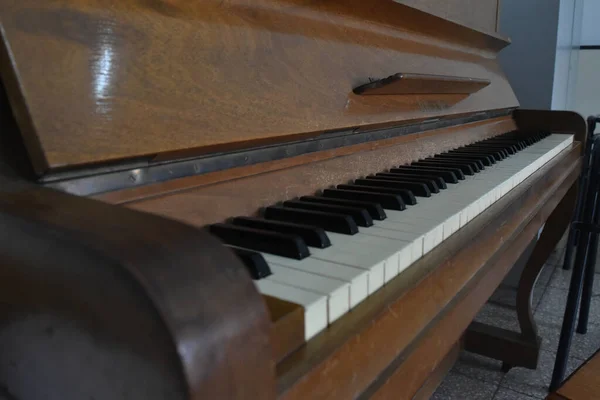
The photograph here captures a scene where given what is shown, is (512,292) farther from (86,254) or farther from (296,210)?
(86,254)

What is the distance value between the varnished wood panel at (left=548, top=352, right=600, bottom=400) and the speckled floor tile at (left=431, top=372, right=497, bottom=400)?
86cm

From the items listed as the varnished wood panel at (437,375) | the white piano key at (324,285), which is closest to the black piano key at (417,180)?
the white piano key at (324,285)

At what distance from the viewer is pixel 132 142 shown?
0.50 metres

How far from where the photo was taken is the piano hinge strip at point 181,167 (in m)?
0.47

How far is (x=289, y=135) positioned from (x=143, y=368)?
1.59 ft

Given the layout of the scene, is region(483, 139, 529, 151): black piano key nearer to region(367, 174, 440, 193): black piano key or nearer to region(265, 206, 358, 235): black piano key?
region(367, 174, 440, 193): black piano key

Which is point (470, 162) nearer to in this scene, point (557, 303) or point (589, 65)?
point (557, 303)

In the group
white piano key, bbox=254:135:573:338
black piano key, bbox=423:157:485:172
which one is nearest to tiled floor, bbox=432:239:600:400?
black piano key, bbox=423:157:485:172

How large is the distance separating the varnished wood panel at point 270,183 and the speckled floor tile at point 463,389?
0.86 meters

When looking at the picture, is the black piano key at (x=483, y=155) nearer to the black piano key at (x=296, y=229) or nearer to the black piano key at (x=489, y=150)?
the black piano key at (x=489, y=150)

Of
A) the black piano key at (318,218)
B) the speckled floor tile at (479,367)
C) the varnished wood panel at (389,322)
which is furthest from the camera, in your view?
the speckled floor tile at (479,367)

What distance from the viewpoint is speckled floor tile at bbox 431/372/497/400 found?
158cm

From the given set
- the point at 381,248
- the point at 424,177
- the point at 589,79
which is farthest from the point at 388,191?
the point at 589,79

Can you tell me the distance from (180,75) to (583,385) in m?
0.72
